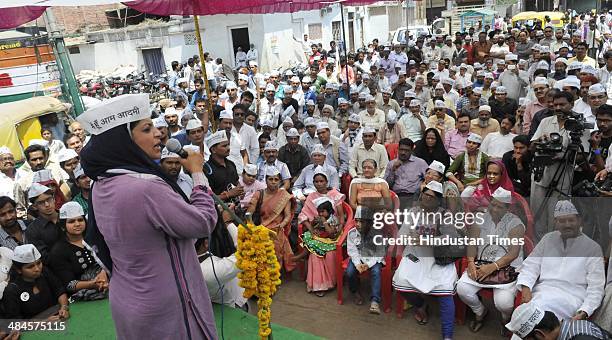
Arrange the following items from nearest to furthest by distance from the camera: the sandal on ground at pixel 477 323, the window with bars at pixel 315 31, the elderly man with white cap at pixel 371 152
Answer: the sandal on ground at pixel 477 323 < the elderly man with white cap at pixel 371 152 < the window with bars at pixel 315 31

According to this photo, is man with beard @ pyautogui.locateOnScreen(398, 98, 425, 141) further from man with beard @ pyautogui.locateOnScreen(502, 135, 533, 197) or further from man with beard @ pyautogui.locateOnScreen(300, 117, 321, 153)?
man with beard @ pyautogui.locateOnScreen(502, 135, 533, 197)

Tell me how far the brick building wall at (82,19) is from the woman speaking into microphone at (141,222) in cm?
2201

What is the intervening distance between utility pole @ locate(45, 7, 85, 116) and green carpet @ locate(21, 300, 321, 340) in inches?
280

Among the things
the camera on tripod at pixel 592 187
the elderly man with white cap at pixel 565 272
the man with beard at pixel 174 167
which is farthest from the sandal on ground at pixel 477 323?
the man with beard at pixel 174 167

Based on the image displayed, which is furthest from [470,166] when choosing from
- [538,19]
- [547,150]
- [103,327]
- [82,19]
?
[82,19]

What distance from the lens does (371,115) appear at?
723 cm

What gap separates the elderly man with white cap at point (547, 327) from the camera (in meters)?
2.53

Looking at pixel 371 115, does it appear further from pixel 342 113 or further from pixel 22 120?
pixel 22 120

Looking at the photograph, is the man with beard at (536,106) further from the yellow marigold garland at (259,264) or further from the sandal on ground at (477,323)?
the yellow marigold garland at (259,264)

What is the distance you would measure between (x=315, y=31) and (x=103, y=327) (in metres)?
19.1

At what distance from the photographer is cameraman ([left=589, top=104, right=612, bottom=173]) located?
13.1 feet

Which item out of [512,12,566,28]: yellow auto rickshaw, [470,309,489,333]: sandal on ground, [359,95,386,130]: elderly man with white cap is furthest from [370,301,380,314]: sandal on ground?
[512,12,566,28]: yellow auto rickshaw

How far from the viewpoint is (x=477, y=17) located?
22.0 m

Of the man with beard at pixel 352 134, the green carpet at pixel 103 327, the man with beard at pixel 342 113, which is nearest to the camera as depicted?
the green carpet at pixel 103 327
